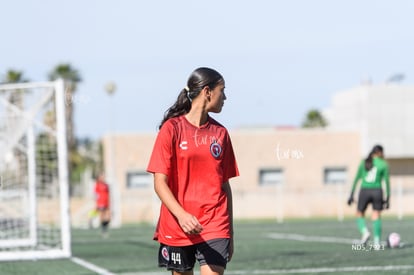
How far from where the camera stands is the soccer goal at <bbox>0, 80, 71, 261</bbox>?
18953 millimetres

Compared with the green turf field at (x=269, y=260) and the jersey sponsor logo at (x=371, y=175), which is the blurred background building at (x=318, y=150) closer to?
the green turf field at (x=269, y=260)

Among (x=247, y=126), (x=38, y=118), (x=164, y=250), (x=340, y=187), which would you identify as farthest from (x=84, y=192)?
(x=164, y=250)

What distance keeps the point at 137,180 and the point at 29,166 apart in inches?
1249

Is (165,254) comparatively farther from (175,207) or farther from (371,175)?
(371,175)

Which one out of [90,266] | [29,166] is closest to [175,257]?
[90,266]

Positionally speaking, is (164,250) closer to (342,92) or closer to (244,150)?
(244,150)

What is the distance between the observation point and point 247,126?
222 feet

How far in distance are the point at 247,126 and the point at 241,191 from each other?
18.4m

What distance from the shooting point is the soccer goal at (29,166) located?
19.0 meters

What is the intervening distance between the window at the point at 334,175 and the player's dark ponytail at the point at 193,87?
47168mm

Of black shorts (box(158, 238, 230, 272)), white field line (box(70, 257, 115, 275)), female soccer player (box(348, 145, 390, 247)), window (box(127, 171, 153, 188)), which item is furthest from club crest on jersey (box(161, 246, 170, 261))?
window (box(127, 171, 153, 188))

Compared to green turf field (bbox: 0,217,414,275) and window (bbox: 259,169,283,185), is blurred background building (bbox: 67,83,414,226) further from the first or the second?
green turf field (bbox: 0,217,414,275)

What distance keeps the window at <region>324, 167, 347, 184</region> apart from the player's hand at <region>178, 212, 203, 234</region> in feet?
156

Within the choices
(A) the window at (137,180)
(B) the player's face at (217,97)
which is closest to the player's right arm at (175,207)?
(B) the player's face at (217,97)
